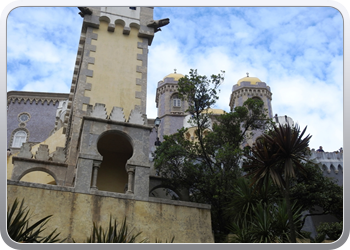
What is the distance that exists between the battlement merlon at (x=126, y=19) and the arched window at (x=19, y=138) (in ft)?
88.3

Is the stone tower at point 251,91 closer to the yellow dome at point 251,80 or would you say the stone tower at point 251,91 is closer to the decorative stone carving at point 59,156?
the yellow dome at point 251,80

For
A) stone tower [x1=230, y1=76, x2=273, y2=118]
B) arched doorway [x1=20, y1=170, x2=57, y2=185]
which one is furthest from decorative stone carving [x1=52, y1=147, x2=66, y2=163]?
stone tower [x1=230, y1=76, x2=273, y2=118]

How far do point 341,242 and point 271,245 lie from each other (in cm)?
151

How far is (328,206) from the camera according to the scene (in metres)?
18.0

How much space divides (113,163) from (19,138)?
28955 mm

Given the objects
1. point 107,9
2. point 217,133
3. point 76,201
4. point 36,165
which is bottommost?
point 76,201

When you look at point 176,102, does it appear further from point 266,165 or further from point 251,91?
point 266,165

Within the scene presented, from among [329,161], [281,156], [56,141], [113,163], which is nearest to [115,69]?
[113,163]

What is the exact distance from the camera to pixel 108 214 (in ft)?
41.4

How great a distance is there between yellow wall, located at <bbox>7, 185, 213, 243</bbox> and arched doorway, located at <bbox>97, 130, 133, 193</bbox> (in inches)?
124

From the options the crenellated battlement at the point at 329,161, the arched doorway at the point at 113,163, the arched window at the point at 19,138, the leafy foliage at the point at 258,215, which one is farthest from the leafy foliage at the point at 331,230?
the arched window at the point at 19,138
